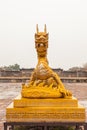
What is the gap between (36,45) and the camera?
19.1 ft

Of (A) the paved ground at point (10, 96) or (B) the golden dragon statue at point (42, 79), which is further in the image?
(A) the paved ground at point (10, 96)

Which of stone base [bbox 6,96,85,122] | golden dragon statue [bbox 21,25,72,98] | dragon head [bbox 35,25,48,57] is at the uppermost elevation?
dragon head [bbox 35,25,48,57]

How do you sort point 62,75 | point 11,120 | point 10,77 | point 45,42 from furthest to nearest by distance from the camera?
point 62,75
point 10,77
point 45,42
point 11,120

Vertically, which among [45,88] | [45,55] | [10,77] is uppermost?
[10,77]

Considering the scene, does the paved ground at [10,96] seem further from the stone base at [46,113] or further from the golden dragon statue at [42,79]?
the stone base at [46,113]

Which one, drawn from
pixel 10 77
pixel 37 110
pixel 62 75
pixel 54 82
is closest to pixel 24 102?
pixel 37 110

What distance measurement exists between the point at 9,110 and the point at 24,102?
0.23 metres

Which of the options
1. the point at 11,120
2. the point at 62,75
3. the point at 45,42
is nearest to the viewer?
the point at 11,120

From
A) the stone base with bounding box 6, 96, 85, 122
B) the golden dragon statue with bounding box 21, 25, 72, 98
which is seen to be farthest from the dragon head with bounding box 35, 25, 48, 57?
the stone base with bounding box 6, 96, 85, 122

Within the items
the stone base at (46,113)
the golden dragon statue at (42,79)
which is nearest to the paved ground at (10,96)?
the golden dragon statue at (42,79)

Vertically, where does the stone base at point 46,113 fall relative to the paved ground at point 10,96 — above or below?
below

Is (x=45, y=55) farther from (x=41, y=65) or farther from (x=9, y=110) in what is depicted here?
(x=9, y=110)

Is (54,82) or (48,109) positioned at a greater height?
(54,82)

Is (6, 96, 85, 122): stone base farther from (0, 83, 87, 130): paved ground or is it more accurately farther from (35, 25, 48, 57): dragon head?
(0, 83, 87, 130): paved ground
